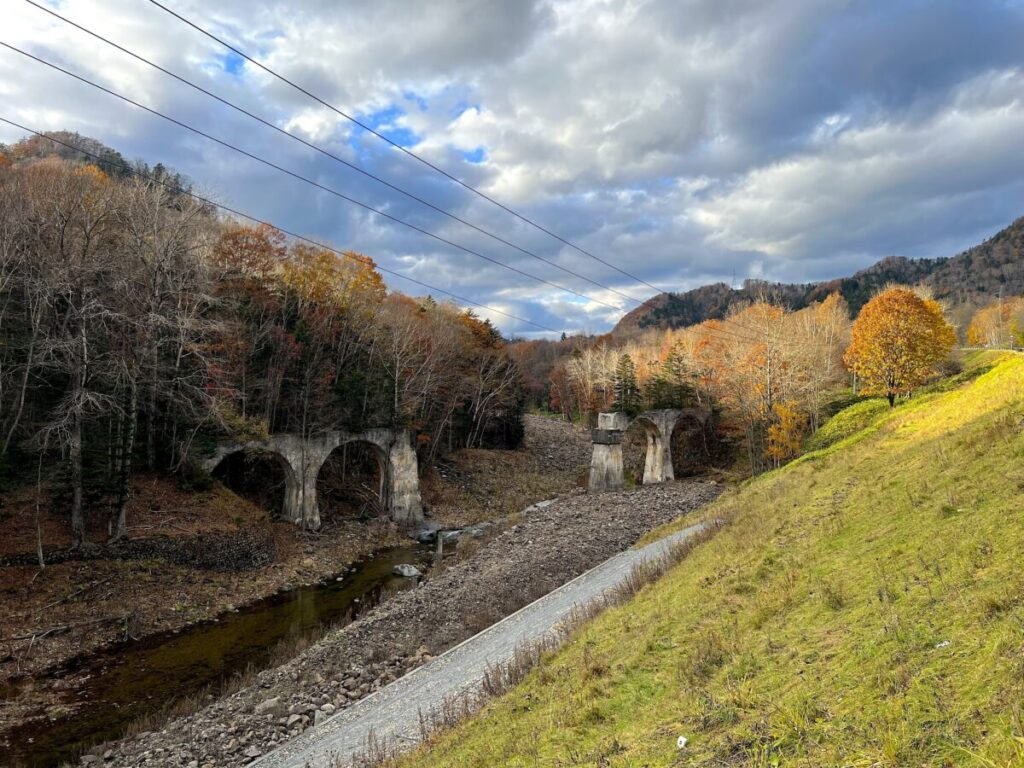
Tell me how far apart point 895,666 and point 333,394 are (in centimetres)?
3138

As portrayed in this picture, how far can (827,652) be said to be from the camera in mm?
5934

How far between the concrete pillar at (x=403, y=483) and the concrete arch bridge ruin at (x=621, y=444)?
1443cm

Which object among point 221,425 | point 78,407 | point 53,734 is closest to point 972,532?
point 53,734

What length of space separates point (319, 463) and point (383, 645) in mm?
18216

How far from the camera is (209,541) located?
23297 millimetres

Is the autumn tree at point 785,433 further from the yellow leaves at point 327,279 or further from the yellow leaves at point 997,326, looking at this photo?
the yellow leaves at point 997,326

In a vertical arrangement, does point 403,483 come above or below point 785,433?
below

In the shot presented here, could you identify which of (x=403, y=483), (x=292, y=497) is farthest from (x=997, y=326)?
(x=292, y=497)

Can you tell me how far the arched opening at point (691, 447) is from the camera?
5416 centimetres

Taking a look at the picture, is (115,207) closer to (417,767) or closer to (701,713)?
(417,767)

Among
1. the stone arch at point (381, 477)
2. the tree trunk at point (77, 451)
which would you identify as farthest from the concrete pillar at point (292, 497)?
the tree trunk at point (77, 451)

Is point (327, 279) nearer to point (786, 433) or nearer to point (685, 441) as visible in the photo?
point (786, 433)

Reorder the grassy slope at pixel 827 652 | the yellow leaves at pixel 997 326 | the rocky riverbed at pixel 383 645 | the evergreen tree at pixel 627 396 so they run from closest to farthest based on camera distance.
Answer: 1. the grassy slope at pixel 827 652
2. the rocky riverbed at pixel 383 645
3. the evergreen tree at pixel 627 396
4. the yellow leaves at pixel 997 326

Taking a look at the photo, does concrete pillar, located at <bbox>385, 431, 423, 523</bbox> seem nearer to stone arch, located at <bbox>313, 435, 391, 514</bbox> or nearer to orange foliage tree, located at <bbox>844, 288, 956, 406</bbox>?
stone arch, located at <bbox>313, 435, 391, 514</bbox>
